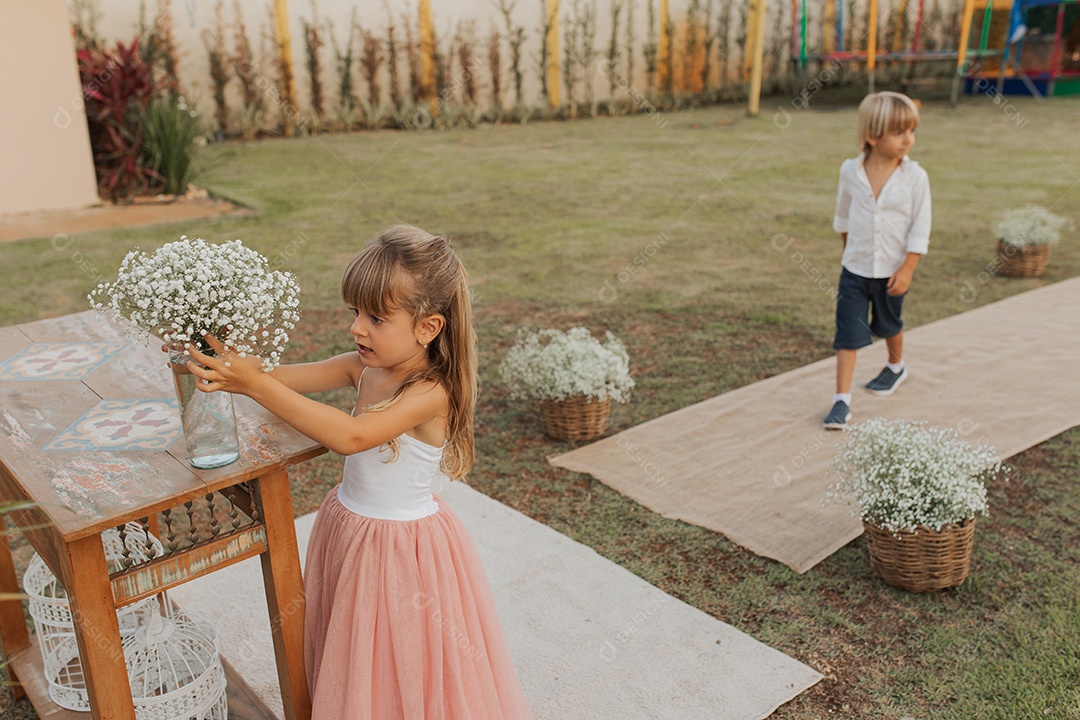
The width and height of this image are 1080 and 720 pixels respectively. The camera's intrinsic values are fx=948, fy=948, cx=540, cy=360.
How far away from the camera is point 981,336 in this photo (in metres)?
5.27

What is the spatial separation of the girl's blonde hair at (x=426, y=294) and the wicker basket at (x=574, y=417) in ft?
6.50

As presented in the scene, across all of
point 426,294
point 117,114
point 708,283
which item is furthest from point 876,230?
point 117,114

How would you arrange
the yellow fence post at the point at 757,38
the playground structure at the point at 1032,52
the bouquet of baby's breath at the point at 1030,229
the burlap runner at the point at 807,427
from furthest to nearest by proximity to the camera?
1. the playground structure at the point at 1032,52
2. the yellow fence post at the point at 757,38
3. the bouquet of baby's breath at the point at 1030,229
4. the burlap runner at the point at 807,427

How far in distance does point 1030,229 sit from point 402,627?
588cm

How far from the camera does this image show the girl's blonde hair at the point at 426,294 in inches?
75.5

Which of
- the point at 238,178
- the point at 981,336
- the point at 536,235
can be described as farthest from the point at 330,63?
the point at 981,336

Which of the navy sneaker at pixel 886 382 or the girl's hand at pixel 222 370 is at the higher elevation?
the girl's hand at pixel 222 370

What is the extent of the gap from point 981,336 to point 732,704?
351cm

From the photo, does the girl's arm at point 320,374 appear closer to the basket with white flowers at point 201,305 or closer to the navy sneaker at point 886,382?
the basket with white flowers at point 201,305

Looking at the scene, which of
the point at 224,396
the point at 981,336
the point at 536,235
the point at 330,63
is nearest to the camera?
the point at 224,396

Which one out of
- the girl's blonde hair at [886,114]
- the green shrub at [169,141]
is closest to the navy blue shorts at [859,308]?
the girl's blonde hair at [886,114]

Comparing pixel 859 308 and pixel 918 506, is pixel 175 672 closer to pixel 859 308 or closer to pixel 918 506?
pixel 918 506

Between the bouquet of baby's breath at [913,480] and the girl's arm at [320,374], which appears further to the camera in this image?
the bouquet of baby's breath at [913,480]

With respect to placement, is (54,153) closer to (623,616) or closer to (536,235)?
(536,235)
